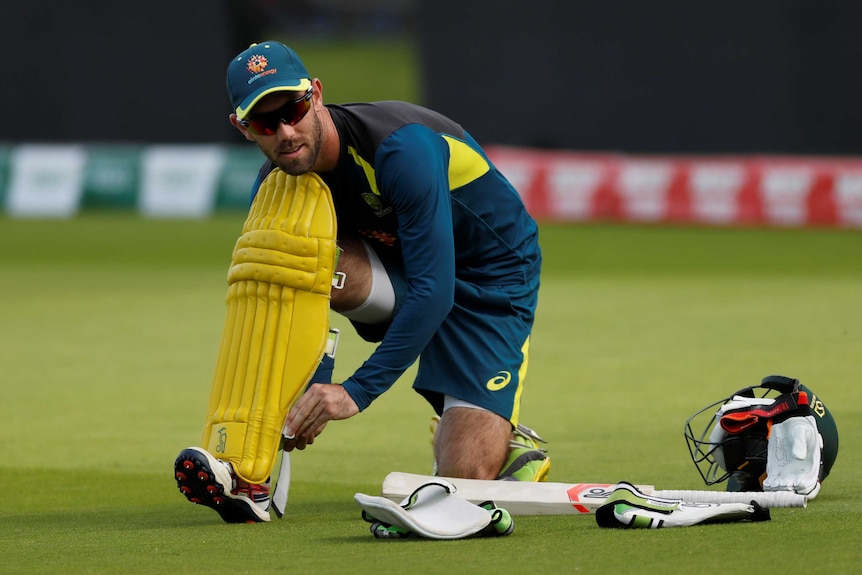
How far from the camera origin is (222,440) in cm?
470

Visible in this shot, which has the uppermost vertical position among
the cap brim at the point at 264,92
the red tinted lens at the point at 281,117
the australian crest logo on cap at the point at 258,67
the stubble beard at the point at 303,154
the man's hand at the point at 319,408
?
the australian crest logo on cap at the point at 258,67

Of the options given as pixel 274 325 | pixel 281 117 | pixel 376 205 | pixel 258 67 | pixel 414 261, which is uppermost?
pixel 258 67

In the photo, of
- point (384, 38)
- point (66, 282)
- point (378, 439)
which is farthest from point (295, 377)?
point (384, 38)

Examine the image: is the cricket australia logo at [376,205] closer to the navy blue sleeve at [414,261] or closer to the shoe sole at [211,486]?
the navy blue sleeve at [414,261]

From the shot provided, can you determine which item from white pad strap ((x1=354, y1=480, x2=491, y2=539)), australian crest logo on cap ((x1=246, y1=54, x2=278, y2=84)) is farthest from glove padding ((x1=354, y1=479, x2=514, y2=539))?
australian crest logo on cap ((x1=246, y1=54, x2=278, y2=84))

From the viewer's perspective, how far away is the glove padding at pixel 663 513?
420cm

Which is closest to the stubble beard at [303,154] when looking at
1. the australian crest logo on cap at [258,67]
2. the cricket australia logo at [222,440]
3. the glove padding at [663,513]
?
the australian crest logo on cap at [258,67]

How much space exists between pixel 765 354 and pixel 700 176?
8.67m

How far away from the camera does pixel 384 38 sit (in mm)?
45188

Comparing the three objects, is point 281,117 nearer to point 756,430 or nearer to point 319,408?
point 319,408

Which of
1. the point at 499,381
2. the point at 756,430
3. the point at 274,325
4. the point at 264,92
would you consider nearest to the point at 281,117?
the point at 264,92

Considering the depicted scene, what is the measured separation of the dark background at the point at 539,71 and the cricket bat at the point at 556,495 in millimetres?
12963

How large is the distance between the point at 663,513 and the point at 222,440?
1.40 meters

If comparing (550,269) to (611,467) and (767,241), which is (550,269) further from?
(611,467)
